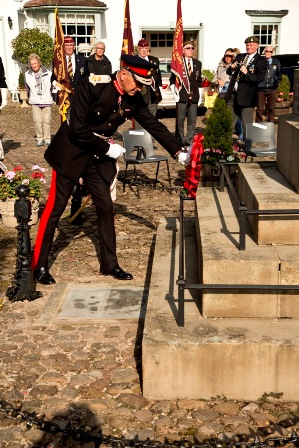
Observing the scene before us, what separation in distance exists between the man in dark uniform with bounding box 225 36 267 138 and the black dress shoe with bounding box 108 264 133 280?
23.0ft

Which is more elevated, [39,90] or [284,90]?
[39,90]

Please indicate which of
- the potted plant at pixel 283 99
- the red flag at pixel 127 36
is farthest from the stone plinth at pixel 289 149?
the potted plant at pixel 283 99

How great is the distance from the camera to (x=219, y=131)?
33.4 ft

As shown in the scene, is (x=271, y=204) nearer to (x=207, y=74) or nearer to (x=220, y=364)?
(x=220, y=364)

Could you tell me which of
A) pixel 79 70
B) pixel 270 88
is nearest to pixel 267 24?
pixel 270 88

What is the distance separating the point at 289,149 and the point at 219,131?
13.3 ft

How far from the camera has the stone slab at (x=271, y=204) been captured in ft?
17.6

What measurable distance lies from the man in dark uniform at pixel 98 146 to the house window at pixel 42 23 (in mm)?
20746

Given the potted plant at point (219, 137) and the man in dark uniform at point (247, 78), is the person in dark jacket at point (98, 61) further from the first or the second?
the potted plant at point (219, 137)

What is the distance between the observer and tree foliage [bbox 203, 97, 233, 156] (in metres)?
10.2

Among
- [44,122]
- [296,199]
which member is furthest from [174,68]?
[296,199]

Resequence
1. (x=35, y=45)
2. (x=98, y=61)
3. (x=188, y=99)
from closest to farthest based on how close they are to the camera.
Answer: (x=188, y=99) < (x=98, y=61) < (x=35, y=45)

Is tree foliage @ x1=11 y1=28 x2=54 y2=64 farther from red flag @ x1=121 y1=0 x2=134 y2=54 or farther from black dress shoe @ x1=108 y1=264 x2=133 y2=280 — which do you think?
black dress shoe @ x1=108 y1=264 x2=133 y2=280

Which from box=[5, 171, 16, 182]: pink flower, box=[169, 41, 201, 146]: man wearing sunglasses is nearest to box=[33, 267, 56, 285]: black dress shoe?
box=[5, 171, 16, 182]: pink flower
